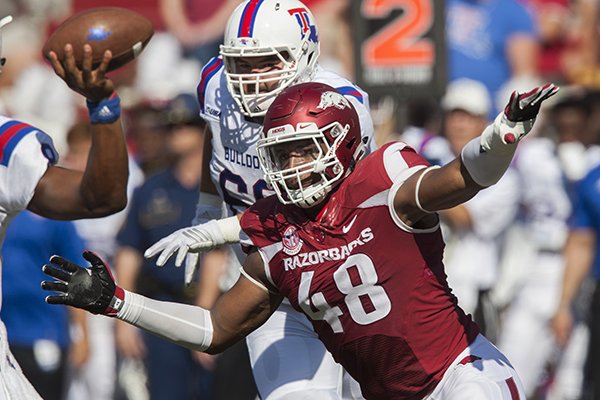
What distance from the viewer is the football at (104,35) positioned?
514 cm

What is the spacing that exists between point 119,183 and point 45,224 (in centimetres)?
300

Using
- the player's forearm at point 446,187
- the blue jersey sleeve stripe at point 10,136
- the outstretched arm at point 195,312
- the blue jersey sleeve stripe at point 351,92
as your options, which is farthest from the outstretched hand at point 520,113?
the blue jersey sleeve stripe at point 10,136

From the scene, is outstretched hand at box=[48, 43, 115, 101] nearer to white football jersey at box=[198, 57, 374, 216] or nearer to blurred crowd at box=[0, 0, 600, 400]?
white football jersey at box=[198, 57, 374, 216]

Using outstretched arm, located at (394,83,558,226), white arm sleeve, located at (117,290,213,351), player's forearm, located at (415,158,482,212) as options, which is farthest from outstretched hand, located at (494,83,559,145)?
white arm sleeve, located at (117,290,213,351)

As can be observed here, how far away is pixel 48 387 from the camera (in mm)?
7902

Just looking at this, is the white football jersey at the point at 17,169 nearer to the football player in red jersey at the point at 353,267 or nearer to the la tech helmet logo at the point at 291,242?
the football player in red jersey at the point at 353,267

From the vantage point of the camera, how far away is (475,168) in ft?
14.6

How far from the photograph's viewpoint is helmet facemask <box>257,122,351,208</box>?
4.78 metres

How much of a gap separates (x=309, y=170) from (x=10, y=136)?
99 cm

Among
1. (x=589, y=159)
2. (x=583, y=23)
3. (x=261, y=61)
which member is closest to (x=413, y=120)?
(x=589, y=159)

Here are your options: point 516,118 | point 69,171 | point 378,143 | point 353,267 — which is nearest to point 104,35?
point 69,171

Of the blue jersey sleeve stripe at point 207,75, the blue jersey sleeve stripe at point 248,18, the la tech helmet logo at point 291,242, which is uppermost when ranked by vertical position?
the blue jersey sleeve stripe at point 248,18

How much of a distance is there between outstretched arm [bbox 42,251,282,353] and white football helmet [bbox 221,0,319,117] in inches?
29.2

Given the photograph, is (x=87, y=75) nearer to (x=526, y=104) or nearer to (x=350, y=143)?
(x=350, y=143)
